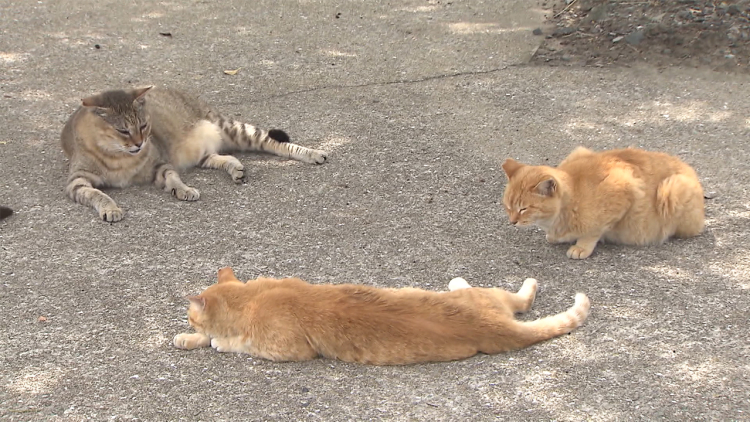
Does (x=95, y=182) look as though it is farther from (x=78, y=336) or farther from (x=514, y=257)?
(x=514, y=257)

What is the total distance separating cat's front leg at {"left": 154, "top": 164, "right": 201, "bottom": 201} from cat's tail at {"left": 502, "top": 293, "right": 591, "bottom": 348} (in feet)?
9.86

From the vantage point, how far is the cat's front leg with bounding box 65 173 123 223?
19.2 ft

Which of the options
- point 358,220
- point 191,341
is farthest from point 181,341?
point 358,220

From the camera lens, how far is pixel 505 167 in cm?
525

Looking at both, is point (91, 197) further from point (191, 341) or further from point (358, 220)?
point (191, 341)

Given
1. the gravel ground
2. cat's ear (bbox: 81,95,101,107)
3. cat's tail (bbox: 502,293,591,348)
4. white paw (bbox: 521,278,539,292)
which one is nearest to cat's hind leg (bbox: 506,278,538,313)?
white paw (bbox: 521,278,539,292)

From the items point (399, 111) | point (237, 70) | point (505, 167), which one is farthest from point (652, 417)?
point (237, 70)

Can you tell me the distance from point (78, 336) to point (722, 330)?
3.54m

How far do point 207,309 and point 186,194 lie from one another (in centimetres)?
212

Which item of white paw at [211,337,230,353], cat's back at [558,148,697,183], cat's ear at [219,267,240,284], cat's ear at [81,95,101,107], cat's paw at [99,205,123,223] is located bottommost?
cat's paw at [99,205,123,223]

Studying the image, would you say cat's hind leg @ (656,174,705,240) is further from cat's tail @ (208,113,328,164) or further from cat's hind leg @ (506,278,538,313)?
cat's tail @ (208,113,328,164)

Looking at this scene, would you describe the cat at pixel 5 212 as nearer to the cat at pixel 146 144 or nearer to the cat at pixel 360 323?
the cat at pixel 146 144

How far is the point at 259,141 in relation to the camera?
6.97m

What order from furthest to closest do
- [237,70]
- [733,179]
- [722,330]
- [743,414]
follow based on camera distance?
[237,70] → [733,179] → [722,330] → [743,414]
